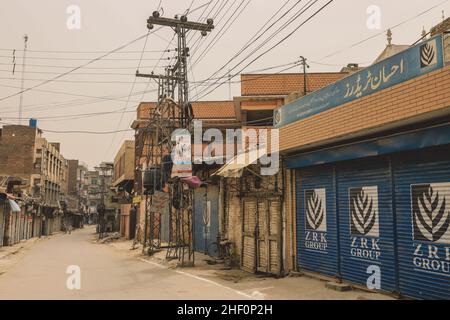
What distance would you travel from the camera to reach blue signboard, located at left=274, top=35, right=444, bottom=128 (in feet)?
24.7

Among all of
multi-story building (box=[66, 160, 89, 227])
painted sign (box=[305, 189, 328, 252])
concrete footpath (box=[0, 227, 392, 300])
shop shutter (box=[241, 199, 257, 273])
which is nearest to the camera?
concrete footpath (box=[0, 227, 392, 300])

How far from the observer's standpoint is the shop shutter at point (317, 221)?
36.2 ft

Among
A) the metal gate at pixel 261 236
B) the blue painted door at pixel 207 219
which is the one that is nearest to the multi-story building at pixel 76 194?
the blue painted door at pixel 207 219

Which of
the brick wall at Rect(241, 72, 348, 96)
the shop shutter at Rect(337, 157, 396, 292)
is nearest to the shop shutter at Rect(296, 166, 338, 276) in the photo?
the shop shutter at Rect(337, 157, 396, 292)

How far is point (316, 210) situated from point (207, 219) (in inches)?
385

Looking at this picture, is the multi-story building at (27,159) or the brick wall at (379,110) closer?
the brick wall at (379,110)

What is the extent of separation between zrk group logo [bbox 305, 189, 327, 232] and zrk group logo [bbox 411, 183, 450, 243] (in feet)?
10.5

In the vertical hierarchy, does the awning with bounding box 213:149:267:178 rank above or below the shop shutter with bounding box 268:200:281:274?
above

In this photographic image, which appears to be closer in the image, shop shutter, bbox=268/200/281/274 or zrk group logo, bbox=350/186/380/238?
zrk group logo, bbox=350/186/380/238

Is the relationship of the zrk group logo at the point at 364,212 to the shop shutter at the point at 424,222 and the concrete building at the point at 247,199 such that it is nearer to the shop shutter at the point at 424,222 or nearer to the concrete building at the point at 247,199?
the shop shutter at the point at 424,222

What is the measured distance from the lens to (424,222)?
814 centimetres

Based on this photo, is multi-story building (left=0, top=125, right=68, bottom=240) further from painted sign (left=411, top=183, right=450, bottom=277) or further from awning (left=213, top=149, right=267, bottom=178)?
painted sign (left=411, top=183, right=450, bottom=277)

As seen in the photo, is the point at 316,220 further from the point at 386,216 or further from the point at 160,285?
the point at 160,285

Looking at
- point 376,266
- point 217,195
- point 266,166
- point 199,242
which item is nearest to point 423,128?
point 376,266
